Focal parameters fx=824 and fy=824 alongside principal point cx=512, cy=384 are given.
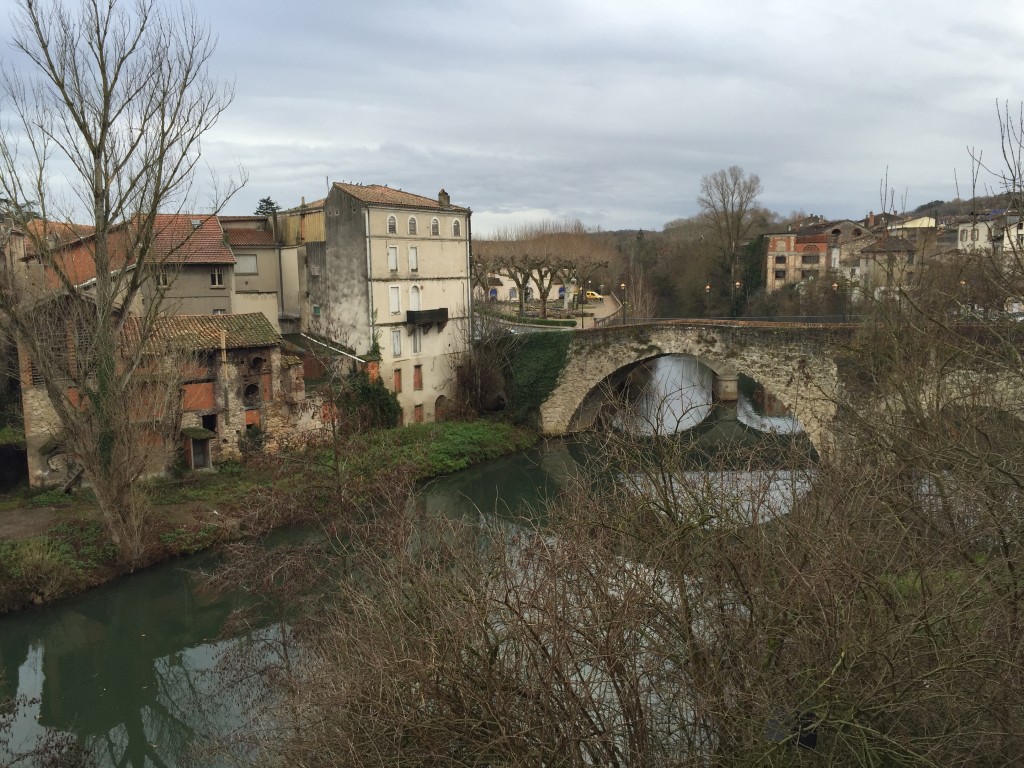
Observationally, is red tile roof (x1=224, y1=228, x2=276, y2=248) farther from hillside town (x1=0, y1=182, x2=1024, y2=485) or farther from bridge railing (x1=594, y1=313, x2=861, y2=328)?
bridge railing (x1=594, y1=313, x2=861, y2=328)

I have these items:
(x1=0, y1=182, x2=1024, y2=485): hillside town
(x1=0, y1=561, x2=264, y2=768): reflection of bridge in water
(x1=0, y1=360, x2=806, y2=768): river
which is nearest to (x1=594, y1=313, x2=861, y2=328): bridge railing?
(x1=0, y1=182, x2=1024, y2=485): hillside town

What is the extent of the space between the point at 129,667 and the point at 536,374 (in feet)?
48.8

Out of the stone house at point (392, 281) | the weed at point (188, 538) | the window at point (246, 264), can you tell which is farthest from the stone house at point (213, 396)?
the window at point (246, 264)

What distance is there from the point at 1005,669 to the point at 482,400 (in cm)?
2064

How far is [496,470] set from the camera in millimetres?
21516

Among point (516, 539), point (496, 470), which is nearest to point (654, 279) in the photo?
point (496, 470)

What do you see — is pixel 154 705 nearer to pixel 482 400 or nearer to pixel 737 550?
pixel 737 550

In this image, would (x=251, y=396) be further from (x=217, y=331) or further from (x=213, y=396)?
(x=217, y=331)

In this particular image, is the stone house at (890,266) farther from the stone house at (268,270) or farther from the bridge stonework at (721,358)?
the stone house at (268,270)

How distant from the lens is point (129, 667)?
11797 millimetres

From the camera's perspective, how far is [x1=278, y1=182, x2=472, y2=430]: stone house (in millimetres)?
22672

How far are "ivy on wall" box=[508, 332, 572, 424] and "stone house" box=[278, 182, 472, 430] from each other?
6.50ft

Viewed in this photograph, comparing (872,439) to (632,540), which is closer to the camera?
(632,540)

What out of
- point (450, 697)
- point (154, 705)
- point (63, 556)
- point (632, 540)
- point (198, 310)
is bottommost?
point (154, 705)
